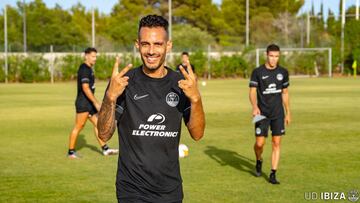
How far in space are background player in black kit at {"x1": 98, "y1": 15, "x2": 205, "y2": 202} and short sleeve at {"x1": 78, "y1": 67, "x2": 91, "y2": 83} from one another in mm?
7762

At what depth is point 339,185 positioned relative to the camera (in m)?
9.32

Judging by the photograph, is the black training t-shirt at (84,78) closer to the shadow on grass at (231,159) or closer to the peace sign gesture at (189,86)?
the shadow on grass at (231,159)

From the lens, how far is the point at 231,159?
12.1 m

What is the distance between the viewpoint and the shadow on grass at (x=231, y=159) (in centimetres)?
1112

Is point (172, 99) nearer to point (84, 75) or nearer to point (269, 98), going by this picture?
point (269, 98)

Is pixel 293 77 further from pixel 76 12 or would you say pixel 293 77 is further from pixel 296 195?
pixel 76 12

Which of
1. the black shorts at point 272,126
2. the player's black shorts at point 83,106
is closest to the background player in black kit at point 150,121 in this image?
the black shorts at point 272,126

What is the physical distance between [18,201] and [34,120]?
1171cm

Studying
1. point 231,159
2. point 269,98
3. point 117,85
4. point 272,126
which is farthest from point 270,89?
point 117,85

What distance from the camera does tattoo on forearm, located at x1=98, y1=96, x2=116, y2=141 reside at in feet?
14.7

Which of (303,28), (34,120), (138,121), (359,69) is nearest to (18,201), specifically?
(138,121)

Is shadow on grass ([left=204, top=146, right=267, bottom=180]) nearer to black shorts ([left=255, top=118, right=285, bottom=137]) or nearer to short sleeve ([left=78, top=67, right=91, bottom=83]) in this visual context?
black shorts ([left=255, top=118, right=285, bottom=137])

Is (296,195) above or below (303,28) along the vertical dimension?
below

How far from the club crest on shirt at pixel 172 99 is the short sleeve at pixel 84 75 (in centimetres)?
791
